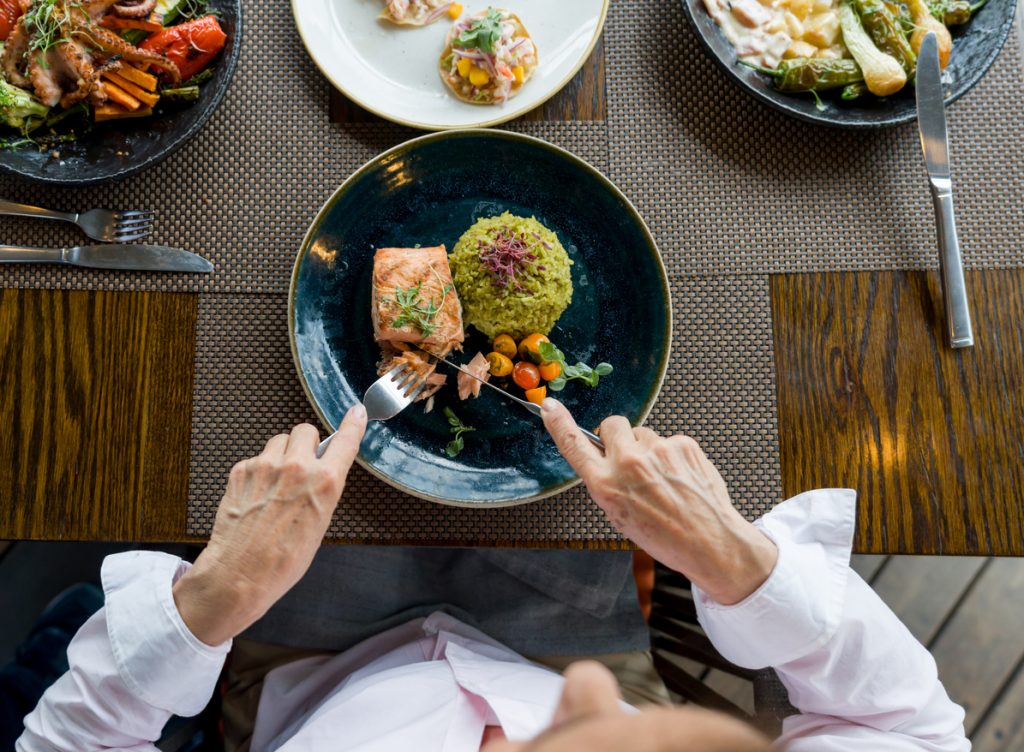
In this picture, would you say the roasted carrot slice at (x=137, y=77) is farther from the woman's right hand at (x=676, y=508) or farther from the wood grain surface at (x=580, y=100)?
the woman's right hand at (x=676, y=508)

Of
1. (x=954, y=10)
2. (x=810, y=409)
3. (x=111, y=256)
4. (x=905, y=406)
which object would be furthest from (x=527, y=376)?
(x=954, y=10)

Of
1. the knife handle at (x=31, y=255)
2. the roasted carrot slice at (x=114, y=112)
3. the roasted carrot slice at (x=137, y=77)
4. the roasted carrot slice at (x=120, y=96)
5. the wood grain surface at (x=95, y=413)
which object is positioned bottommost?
the wood grain surface at (x=95, y=413)

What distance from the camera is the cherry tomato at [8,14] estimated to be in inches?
62.0

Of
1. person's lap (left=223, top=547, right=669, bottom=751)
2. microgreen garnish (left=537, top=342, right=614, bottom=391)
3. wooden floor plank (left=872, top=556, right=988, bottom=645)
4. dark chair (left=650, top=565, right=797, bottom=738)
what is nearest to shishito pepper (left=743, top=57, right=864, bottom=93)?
microgreen garnish (left=537, top=342, right=614, bottom=391)

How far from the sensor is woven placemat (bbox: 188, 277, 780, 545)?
164 cm

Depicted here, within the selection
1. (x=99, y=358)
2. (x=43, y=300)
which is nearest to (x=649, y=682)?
(x=99, y=358)

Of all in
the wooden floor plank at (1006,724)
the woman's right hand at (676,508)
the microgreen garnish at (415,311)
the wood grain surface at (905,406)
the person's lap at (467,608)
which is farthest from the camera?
the wooden floor plank at (1006,724)

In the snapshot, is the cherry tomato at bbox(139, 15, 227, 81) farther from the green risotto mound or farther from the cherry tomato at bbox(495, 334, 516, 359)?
the cherry tomato at bbox(495, 334, 516, 359)

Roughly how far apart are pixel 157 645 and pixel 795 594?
1.23m

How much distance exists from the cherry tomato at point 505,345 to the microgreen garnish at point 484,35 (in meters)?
0.64

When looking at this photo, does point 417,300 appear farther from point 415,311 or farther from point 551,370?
point 551,370

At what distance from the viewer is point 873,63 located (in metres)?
1.64

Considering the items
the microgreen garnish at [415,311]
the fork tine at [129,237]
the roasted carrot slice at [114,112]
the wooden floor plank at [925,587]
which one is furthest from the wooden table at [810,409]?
the wooden floor plank at [925,587]

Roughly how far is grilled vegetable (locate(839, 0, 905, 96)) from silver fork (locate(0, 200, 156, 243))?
166cm
